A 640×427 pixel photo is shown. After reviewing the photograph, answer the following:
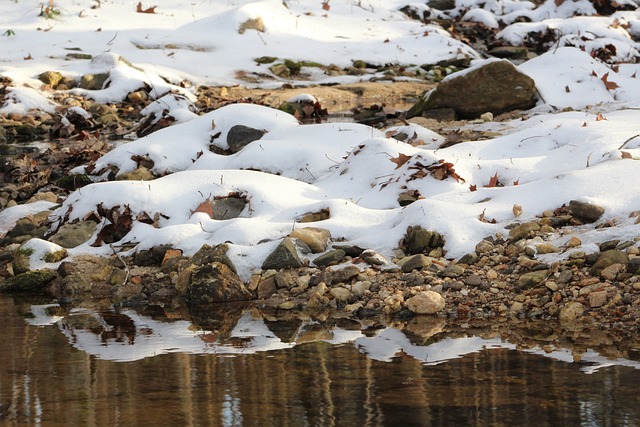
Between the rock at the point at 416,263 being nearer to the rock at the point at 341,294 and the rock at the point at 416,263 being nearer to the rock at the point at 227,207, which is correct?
the rock at the point at 341,294

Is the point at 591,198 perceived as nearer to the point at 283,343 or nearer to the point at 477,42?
the point at 283,343

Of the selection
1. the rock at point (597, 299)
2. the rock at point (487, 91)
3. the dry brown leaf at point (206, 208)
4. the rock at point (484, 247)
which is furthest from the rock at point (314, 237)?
the rock at point (487, 91)

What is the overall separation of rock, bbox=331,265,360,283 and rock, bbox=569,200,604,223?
1751mm

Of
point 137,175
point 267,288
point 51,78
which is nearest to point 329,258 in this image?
point 267,288

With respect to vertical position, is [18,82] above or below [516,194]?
below

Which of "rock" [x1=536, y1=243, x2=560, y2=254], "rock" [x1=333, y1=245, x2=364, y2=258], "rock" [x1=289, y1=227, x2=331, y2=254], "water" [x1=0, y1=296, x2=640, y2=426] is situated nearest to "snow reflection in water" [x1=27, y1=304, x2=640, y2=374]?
"water" [x1=0, y1=296, x2=640, y2=426]

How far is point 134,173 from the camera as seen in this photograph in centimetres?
980

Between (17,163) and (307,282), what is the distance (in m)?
5.76

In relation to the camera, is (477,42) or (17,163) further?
(477,42)

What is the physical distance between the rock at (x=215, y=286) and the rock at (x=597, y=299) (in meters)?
2.55

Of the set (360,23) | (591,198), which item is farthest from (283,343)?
(360,23)

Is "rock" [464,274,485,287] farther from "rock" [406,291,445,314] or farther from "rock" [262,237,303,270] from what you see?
"rock" [262,237,303,270]

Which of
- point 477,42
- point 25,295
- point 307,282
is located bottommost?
point 477,42

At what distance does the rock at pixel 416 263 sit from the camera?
676cm
